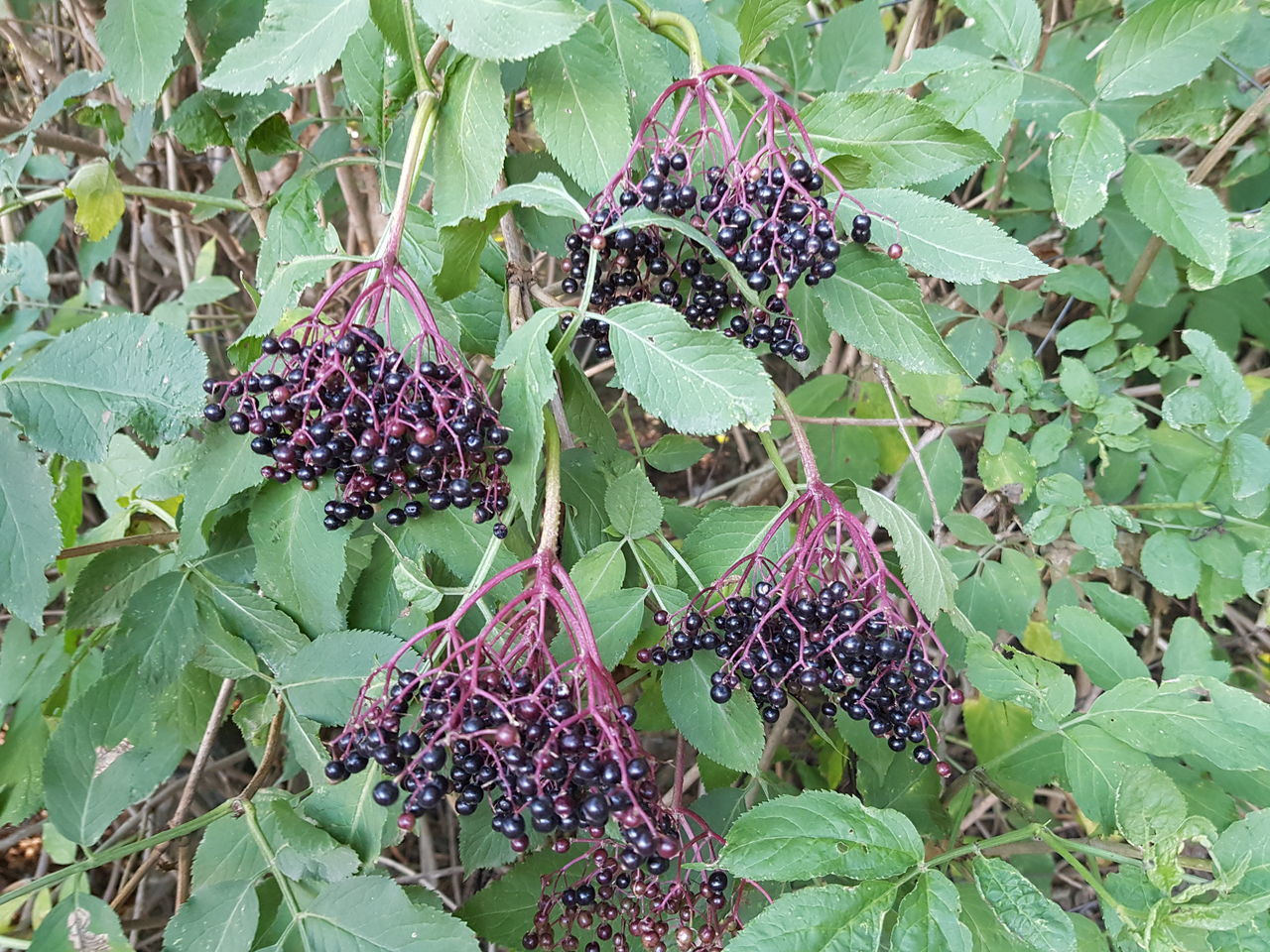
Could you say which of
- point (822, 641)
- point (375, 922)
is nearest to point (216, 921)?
point (375, 922)

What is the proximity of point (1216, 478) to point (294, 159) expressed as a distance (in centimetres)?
264

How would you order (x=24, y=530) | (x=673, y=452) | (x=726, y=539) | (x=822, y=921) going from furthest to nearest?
(x=673, y=452), (x=726, y=539), (x=24, y=530), (x=822, y=921)

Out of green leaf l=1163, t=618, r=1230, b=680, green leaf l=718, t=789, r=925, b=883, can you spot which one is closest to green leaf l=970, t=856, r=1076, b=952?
green leaf l=718, t=789, r=925, b=883

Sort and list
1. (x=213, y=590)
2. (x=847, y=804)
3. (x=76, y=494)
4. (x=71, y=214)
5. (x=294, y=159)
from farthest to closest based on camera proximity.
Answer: (x=71, y=214) → (x=294, y=159) → (x=76, y=494) → (x=213, y=590) → (x=847, y=804)

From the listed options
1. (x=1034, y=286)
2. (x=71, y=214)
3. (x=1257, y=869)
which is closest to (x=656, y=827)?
(x=1257, y=869)

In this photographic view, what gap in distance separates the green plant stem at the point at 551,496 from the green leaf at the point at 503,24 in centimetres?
49

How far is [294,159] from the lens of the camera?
2.54m

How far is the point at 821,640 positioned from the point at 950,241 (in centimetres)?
62

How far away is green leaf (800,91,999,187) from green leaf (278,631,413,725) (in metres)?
1.05

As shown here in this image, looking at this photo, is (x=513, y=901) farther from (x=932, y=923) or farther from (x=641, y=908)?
(x=932, y=923)

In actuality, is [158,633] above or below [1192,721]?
above

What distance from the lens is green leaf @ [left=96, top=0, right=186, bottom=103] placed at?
144 cm

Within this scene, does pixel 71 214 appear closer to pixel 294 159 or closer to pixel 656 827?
pixel 294 159

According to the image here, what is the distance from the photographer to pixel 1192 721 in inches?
49.9
